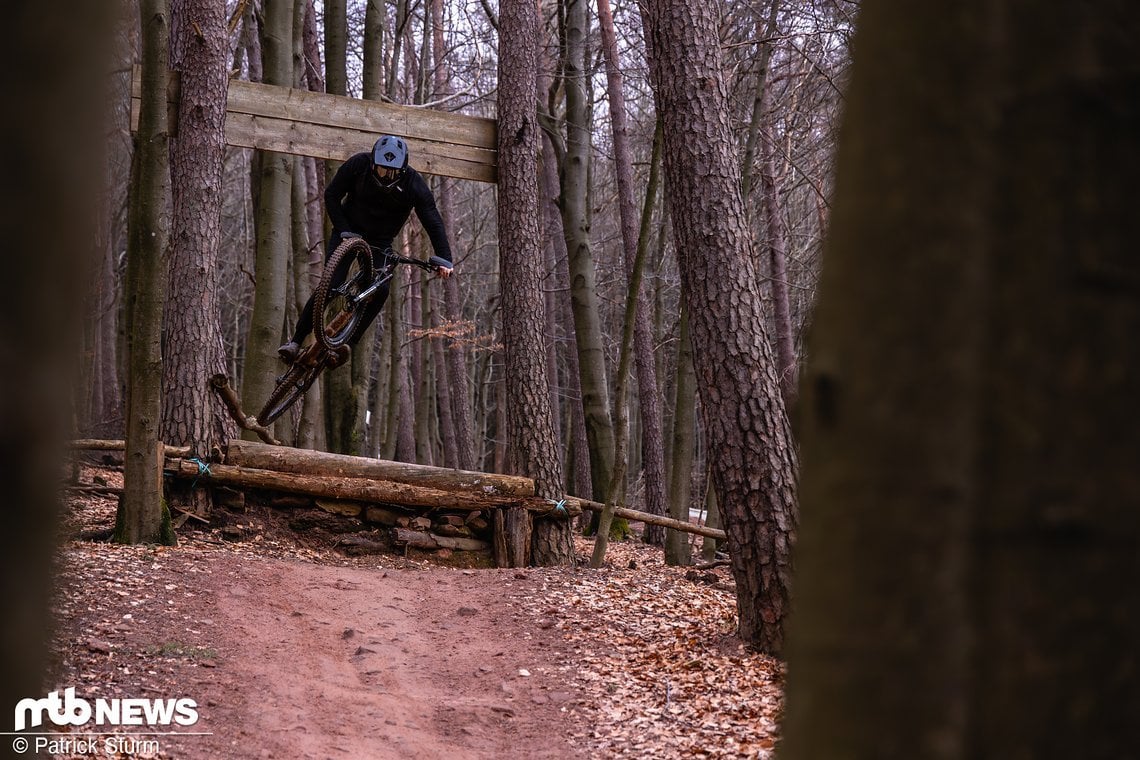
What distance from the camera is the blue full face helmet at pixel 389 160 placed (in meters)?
8.17

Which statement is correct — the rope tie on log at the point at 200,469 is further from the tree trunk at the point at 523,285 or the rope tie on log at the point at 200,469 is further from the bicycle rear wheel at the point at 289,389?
the tree trunk at the point at 523,285

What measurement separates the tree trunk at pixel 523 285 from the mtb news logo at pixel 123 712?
497 cm

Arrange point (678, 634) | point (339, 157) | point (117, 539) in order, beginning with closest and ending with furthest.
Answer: point (678, 634), point (117, 539), point (339, 157)

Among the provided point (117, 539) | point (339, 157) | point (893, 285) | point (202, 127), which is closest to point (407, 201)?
point (339, 157)

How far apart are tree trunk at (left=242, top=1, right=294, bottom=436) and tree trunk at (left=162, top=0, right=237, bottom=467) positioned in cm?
183

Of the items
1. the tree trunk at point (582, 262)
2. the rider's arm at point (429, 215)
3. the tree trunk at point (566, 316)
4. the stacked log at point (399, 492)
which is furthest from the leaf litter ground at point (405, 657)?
the tree trunk at point (566, 316)

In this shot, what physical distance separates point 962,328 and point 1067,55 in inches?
11.2

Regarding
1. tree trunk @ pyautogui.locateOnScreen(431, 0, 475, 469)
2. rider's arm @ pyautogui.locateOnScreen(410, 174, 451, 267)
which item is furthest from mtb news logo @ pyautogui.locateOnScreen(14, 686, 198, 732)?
tree trunk @ pyautogui.locateOnScreen(431, 0, 475, 469)

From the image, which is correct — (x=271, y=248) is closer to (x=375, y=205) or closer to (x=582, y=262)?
(x=375, y=205)

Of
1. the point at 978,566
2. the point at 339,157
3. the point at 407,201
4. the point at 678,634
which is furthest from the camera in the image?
the point at 339,157

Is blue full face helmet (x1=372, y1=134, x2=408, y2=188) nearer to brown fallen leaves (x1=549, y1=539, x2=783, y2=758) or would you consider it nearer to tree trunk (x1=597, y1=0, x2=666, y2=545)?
brown fallen leaves (x1=549, y1=539, x2=783, y2=758)

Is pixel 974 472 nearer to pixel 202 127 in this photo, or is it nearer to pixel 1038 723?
pixel 1038 723

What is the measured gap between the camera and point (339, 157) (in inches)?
362

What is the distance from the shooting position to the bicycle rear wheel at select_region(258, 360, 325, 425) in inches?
328
